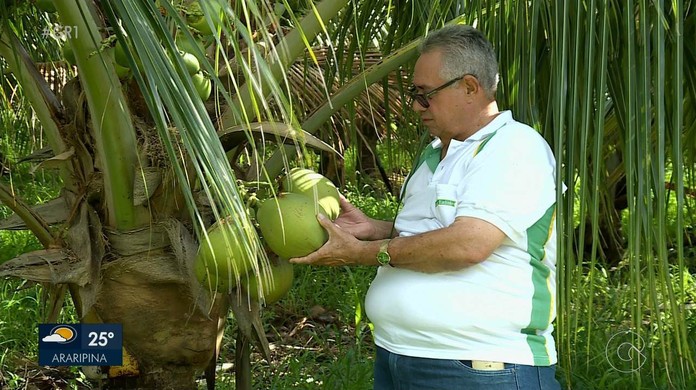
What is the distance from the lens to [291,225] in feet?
5.71

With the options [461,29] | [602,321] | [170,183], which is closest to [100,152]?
[170,183]

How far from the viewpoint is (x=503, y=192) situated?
1.68 m

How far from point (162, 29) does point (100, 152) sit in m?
0.96

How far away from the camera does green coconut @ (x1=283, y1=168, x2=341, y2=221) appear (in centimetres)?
184

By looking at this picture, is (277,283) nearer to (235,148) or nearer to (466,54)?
(235,148)

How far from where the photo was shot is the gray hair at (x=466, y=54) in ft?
5.92

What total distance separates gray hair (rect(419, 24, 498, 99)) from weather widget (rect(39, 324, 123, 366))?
107 centimetres

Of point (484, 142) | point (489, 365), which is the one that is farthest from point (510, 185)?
point (489, 365)

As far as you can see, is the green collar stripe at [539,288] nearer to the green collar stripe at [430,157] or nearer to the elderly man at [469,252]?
the elderly man at [469,252]

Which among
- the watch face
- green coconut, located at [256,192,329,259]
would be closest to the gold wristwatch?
the watch face

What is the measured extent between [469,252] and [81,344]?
1.33 metres

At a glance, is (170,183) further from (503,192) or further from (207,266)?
(503,192)

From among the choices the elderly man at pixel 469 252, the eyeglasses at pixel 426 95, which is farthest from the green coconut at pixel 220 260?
Answer: the eyeglasses at pixel 426 95

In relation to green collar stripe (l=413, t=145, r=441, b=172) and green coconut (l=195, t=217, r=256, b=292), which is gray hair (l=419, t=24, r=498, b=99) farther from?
green coconut (l=195, t=217, r=256, b=292)
